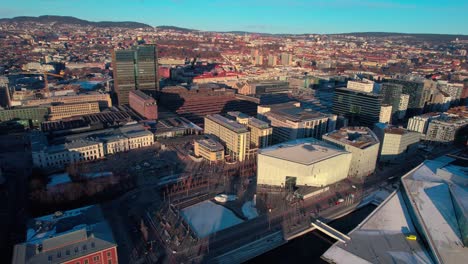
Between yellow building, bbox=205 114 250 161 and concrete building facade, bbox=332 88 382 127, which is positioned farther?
concrete building facade, bbox=332 88 382 127

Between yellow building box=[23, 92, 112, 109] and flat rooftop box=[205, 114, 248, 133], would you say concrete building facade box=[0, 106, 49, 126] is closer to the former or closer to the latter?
yellow building box=[23, 92, 112, 109]

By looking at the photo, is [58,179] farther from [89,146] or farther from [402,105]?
[402,105]

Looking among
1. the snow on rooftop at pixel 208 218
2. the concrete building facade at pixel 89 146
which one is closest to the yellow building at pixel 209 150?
the concrete building facade at pixel 89 146

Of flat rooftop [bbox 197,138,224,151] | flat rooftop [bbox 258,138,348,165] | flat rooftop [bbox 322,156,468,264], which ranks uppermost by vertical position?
flat rooftop [bbox 258,138,348,165]

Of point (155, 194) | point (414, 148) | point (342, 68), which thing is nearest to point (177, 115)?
point (155, 194)

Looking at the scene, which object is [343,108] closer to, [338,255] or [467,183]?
[467,183]

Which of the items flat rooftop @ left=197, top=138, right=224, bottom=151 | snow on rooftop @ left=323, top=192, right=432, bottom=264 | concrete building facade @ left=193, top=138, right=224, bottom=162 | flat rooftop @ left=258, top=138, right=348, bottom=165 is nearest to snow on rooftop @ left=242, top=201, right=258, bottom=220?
flat rooftop @ left=258, top=138, right=348, bottom=165

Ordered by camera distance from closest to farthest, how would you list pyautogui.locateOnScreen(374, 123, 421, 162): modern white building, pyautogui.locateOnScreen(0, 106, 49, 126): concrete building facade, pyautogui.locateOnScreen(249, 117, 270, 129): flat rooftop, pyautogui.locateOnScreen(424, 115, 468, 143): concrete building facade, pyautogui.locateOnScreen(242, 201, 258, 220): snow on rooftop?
pyautogui.locateOnScreen(242, 201, 258, 220): snow on rooftop < pyautogui.locateOnScreen(374, 123, 421, 162): modern white building < pyautogui.locateOnScreen(249, 117, 270, 129): flat rooftop < pyautogui.locateOnScreen(424, 115, 468, 143): concrete building facade < pyautogui.locateOnScreen(0, 106, 49, 126): concrete building facade
